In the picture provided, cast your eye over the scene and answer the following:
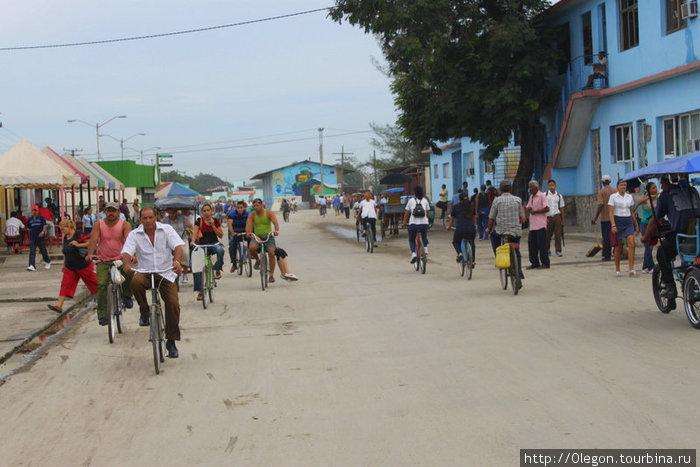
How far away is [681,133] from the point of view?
23125 millimetres

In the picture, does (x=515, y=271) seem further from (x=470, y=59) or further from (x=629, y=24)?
(x=470, y=59)

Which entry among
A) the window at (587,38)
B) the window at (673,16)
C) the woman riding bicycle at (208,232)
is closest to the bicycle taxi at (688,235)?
the woman riding bicycle at (208,232)

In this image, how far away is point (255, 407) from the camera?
272 inches

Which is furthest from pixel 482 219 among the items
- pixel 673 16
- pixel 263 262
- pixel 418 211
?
pixel 263 262

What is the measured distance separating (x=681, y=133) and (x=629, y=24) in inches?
171

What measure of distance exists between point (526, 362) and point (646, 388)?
4.94ft

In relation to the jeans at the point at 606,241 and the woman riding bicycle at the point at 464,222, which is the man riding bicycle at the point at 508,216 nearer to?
the woman riding bicycle at the point at 464,222

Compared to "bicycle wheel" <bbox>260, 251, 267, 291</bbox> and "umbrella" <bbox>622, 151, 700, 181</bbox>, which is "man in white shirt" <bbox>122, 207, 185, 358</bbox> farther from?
"bicycle wheel" <bbox>260, 251, 267, 291</bbox>

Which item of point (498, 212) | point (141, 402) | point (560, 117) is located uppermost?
point (560, 117)

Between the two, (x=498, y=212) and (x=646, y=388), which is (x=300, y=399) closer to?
(x=646, y=388)

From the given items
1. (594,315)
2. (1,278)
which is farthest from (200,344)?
(1,278)

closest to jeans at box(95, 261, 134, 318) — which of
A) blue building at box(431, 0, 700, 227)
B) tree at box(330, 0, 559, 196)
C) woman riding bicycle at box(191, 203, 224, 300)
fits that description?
woman riding bicycle at box(191, 203, 224, 300)

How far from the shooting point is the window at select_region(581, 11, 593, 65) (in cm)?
2814

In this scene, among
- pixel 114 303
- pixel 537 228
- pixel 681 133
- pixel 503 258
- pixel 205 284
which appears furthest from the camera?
pixel 681 133
